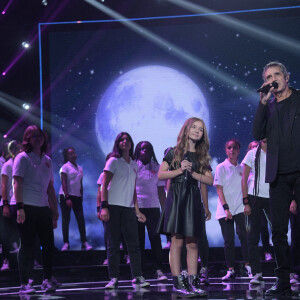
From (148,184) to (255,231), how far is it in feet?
5.79

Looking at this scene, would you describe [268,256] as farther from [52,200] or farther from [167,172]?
[167,172]

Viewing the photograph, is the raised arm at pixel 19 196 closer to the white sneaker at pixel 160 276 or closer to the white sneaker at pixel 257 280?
the white sneaker at pixel 160 276

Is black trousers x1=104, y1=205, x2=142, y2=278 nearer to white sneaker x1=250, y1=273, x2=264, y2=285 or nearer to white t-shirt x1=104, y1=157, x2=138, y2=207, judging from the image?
white t-shirt x1=104, y1=157, x2=138, y2=207

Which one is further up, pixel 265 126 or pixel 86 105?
pixel 86 105

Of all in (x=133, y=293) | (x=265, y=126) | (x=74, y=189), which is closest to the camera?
(x=265, y=126)

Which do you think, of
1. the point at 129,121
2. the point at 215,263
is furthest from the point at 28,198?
the point at 129,121

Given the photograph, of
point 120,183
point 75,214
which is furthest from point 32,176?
point 75,214

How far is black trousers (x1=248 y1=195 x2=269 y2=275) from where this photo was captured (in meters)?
5.84

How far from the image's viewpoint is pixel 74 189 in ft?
29.1

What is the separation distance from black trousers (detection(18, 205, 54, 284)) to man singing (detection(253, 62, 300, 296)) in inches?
93.6

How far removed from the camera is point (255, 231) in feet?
19.5

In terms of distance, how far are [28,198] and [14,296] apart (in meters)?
0.94

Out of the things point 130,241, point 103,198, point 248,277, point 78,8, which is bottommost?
point 248,277

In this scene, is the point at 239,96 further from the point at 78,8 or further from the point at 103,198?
the point at 103,198
